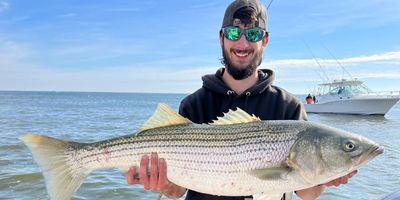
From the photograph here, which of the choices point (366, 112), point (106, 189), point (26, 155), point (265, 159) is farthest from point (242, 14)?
point (366, 112)

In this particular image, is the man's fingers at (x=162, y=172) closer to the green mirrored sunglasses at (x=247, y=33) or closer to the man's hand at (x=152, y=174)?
the man's hand at (x=152, y=174)

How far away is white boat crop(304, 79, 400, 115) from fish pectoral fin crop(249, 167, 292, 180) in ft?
126

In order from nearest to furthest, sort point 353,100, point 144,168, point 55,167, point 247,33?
1. point 144,168
2. point 55,167
3. point 247,33
4. point 353,100

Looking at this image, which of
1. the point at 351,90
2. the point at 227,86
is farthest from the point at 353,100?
the point at 227,86

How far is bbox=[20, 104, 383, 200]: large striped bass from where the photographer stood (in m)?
3.38

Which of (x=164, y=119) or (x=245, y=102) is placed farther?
(x=245, y=102)

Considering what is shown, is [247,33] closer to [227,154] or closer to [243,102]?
[243,102]

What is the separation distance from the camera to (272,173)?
10.9 ft

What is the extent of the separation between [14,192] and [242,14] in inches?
318

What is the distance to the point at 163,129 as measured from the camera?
3787 mm

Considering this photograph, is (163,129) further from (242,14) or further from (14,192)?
(14,192)

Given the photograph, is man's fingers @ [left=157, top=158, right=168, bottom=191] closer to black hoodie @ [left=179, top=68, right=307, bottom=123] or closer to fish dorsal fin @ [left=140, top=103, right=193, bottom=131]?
fish dorsal fin @ [left=140, top=103, right=193, bottom=131]

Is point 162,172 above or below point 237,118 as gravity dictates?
below

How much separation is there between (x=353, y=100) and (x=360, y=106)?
121 cm
